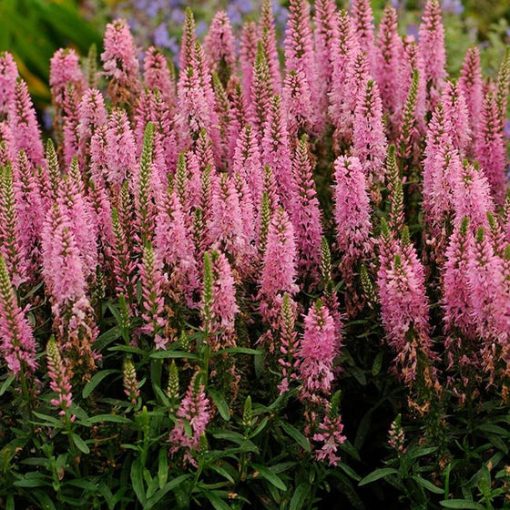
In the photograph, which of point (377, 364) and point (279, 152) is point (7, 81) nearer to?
point (279, 152)

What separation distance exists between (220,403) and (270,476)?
37 centimetres

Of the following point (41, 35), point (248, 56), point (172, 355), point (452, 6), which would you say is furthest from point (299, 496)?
point (452, 6)

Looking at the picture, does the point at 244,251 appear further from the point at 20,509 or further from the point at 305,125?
the point at 20,509

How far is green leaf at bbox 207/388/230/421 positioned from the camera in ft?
11.8

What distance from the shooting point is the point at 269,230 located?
3693mm

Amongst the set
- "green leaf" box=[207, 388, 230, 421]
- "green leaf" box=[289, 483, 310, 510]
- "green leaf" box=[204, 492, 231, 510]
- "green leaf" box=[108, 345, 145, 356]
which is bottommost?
"green leaf" box=[289, 483, 310, 510]

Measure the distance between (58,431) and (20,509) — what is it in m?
0.54

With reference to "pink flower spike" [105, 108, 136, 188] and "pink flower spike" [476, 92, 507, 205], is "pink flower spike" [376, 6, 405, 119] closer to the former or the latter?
"pink flower spike" [476, 92, 507, 205]

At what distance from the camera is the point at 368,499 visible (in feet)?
14.8

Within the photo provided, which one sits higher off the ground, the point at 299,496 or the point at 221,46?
the point at 221,46

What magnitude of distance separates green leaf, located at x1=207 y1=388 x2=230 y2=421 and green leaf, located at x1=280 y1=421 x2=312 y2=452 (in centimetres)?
30

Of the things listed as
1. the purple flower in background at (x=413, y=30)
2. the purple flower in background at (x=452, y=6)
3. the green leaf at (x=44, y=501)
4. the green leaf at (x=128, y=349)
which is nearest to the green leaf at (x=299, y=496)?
the green leaf at (x=128, y=349)

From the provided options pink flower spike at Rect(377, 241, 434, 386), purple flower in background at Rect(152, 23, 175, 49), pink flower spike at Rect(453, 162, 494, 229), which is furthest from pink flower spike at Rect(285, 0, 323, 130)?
purple flower in background at Rect(152, 23, 175, 49)

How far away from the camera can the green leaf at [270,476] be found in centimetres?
366
